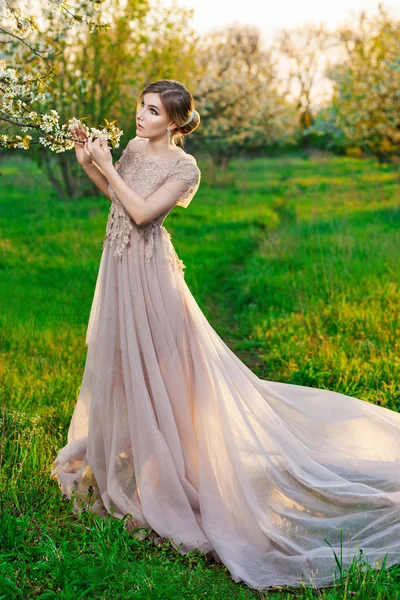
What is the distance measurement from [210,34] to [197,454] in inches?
1035

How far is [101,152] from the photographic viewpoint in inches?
140

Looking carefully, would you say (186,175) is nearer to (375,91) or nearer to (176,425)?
(176,425)

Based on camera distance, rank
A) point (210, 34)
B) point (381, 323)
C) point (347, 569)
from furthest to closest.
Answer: point (210, 34), point (381, 323), point (347, 569)

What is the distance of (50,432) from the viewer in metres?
4.67

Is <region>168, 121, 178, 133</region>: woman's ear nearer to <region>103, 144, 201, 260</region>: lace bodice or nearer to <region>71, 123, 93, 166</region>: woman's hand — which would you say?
<region>103, 144, 201, 260</region>: lace bodice

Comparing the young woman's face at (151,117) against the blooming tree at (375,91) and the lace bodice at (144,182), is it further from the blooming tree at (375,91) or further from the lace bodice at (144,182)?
the blooming tree at (375,91)

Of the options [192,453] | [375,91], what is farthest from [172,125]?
[375,91]

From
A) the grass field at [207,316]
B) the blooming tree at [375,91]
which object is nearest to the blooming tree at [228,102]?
the blooming tree at [375,91]

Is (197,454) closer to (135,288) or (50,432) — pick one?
(135,288)

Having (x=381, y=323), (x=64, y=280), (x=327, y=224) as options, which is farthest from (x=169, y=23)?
(x=381, y=323)

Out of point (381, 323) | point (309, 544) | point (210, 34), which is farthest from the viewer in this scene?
point (210, 34)

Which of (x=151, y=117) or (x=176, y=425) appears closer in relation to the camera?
(x=151, y=117)

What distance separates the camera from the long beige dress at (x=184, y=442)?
3.53m

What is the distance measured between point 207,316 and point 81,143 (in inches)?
174
